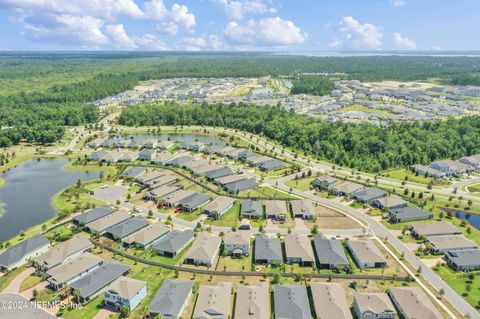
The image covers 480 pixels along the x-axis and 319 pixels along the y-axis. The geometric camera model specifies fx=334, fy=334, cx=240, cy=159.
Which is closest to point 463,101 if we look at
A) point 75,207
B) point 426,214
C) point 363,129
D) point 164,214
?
point 363,129

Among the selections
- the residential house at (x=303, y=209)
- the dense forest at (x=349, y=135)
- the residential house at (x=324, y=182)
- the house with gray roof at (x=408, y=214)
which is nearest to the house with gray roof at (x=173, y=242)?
the residential house at (x=303, y=209)

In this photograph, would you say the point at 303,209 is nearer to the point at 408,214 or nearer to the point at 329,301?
the point at 408,214

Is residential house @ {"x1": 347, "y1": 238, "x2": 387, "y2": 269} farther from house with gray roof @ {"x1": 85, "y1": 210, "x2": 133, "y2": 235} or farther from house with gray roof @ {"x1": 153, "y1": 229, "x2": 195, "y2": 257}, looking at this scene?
house with gray roof @ {"x1": 85, "y1": 210, "x2": 133, "y2": 235}

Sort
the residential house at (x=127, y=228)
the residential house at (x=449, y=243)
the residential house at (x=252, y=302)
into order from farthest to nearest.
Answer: the residential house at (x=127, y=228)
the residential house at (x=449, y=243)
the residential house at (x=252, y=302)

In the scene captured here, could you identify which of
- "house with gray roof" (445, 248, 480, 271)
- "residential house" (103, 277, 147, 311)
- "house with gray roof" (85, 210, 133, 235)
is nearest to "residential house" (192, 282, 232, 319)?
"residential house" (103, 277, 147, 311)

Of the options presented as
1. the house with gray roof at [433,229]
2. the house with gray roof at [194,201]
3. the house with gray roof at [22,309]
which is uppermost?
the house with gray roof at [194,201]

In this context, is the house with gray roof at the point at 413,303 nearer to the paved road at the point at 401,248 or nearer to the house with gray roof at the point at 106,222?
the paved road at the point at 401,248
